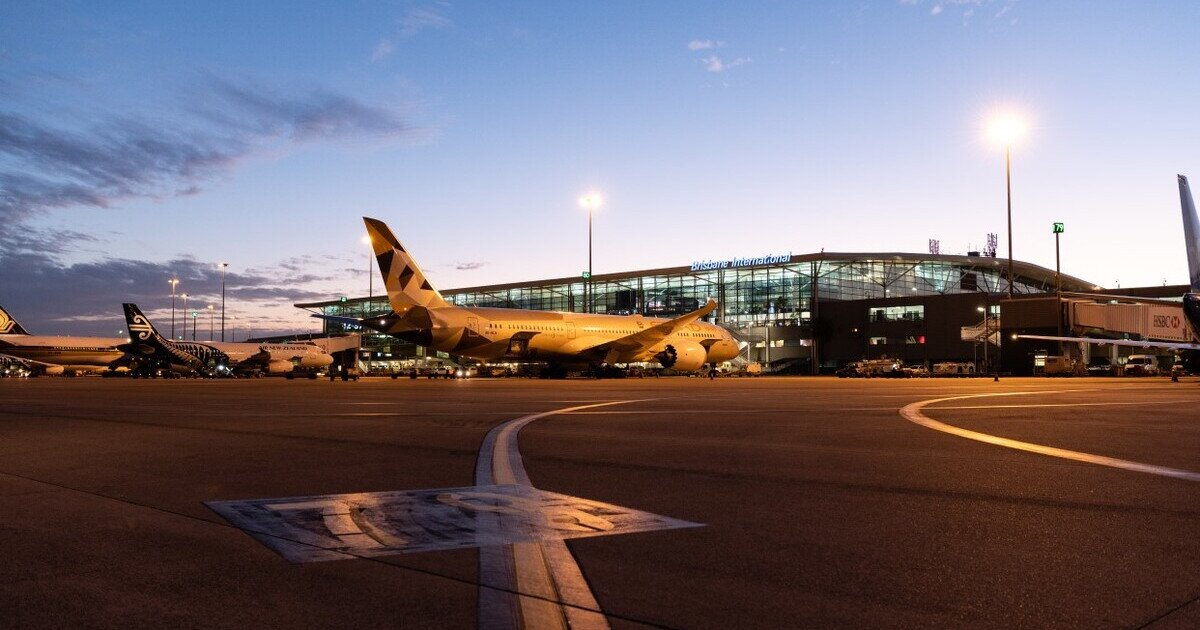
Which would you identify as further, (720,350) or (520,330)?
(720,350)

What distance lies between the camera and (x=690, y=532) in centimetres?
575

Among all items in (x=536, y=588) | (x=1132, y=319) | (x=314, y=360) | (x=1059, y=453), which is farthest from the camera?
(x=314, y=360)

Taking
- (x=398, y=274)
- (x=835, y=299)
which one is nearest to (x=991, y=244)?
(x=835, y=299)

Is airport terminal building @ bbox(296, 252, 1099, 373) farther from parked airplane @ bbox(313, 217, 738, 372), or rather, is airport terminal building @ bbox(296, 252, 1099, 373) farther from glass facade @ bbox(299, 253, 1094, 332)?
parked airplane @ bbox(313, 217, 738, 372)

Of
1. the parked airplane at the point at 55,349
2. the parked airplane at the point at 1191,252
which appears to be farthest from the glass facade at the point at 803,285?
the parked airplane at the point at 1191,252

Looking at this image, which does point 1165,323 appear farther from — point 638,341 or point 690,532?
point 690,532

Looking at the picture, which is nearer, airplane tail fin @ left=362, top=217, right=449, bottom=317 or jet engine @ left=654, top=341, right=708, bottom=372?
airplane tail fin @ left=362, top=217, right=449, bottom=317

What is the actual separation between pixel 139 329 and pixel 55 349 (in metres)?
15.6

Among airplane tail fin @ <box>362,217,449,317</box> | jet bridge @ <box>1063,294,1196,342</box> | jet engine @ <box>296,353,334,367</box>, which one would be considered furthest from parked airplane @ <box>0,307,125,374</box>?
jet bridge @ <box>1063,294,1196,342</box>

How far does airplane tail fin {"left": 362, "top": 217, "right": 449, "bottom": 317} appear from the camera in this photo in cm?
4375

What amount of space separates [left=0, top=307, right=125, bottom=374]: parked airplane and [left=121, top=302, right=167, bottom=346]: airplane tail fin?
1449 cm

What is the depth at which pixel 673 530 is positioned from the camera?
5812 mm

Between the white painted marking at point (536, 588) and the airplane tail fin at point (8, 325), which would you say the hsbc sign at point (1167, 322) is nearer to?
the white painted marking at point (536, 588)

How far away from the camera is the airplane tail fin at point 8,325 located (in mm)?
82125
